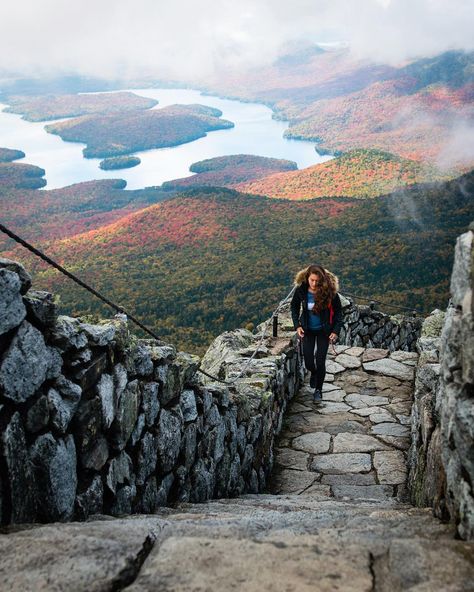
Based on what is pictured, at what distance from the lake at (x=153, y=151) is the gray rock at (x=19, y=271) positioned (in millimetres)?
92736

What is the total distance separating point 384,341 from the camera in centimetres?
1159

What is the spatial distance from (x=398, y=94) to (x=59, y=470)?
142673mm

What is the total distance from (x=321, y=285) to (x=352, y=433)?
163cm

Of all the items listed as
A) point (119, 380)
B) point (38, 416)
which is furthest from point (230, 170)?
point (38, 416)

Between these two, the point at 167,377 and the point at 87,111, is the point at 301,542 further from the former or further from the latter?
the point at 87,111

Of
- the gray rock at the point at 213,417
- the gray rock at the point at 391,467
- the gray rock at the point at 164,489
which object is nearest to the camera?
the gray rock at the point at 164,489

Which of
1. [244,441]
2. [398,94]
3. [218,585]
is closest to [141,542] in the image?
[218,585]

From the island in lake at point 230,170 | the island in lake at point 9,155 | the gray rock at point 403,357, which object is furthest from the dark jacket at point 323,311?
the island in lake at point 9,155

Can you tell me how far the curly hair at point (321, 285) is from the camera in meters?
5.46

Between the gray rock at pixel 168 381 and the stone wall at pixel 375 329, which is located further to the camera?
the stone wall at pixel 375 329

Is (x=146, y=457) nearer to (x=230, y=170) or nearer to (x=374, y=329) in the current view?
(x=374, y=329)

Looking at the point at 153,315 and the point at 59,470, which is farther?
the point at 153,315

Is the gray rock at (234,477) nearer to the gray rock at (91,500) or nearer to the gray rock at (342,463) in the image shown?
the gray rock at (342,463)

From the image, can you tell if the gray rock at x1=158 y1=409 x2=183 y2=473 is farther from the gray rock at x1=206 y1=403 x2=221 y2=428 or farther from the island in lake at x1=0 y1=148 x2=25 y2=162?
the island in lake at x1=0 y1=148 x2=25 y2=162
